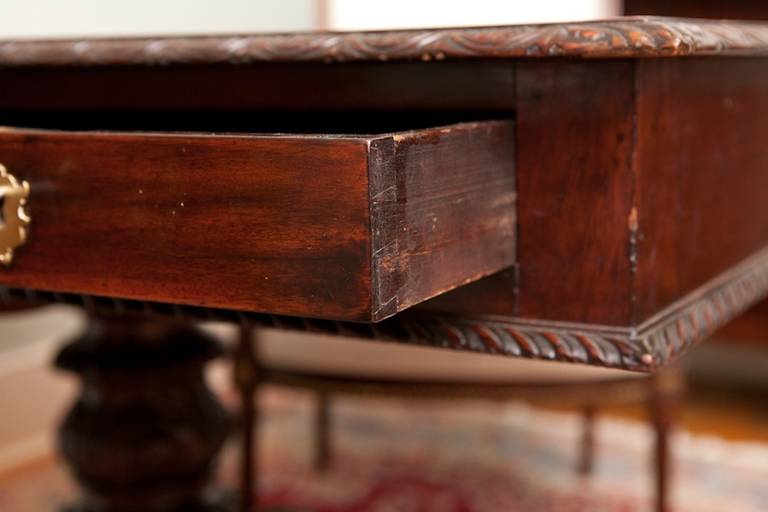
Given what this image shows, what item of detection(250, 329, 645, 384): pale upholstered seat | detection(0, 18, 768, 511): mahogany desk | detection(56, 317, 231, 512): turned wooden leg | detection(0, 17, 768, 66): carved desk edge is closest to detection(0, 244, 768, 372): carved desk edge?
detection(0, 18, 768, 511): mahogany desk

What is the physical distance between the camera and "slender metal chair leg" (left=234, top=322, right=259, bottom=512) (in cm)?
122

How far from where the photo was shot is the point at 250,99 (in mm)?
663

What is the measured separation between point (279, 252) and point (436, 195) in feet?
0.29

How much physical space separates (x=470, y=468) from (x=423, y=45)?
3.50 feet

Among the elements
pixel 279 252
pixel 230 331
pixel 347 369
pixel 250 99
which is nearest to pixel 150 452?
pixel 347 369

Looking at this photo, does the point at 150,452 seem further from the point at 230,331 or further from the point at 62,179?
the point at 230,331

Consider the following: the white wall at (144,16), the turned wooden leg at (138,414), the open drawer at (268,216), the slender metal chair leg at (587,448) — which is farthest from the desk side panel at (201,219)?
the slender metal chair leg at (587,448)

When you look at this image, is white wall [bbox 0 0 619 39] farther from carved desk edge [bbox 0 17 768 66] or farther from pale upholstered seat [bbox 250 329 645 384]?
pale upholstered seat [bbox 250 329 645 384]

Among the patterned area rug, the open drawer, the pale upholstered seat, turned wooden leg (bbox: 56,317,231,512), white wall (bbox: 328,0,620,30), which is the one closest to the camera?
the open drawer

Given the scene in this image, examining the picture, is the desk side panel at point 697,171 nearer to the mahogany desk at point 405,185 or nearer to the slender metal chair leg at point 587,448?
the mahogany desk at point 405,185

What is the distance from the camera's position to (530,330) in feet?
1.90

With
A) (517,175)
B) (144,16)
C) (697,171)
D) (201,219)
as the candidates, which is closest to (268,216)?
(201,219)

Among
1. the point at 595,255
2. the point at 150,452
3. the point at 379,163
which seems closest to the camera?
the point at 379,163

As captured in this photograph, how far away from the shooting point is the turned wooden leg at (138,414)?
96cm
